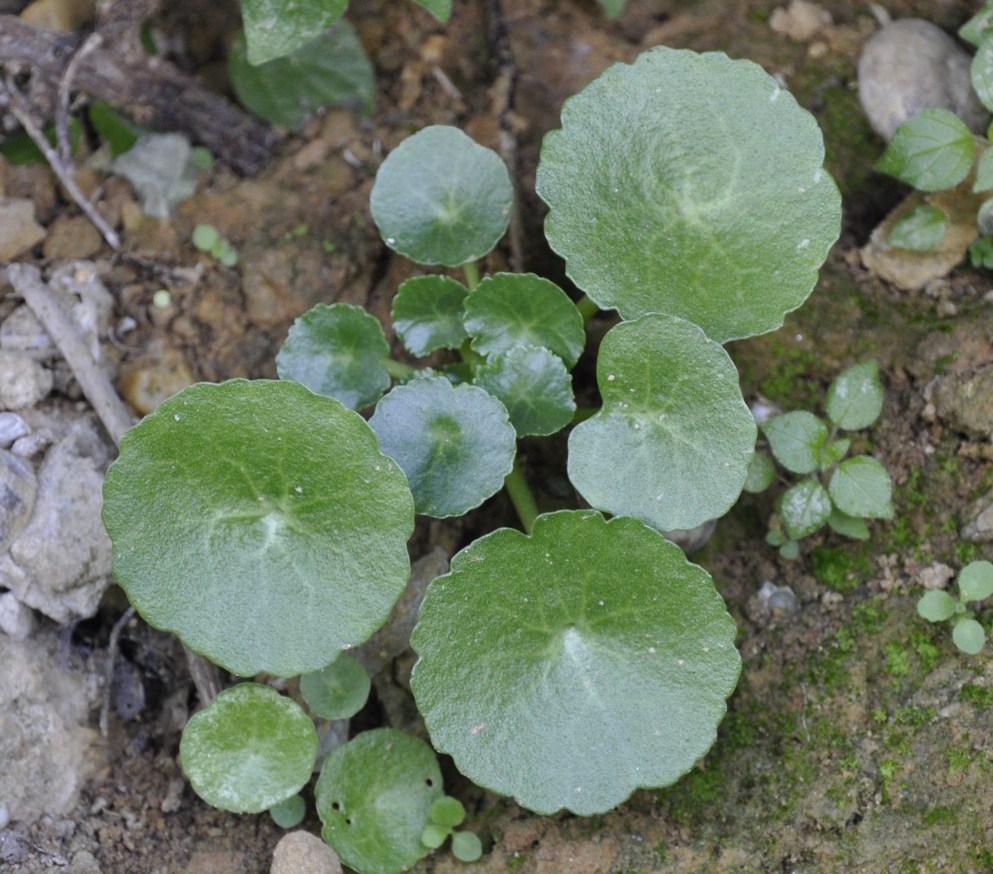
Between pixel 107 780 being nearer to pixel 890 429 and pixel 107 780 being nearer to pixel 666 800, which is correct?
pixel 666 800

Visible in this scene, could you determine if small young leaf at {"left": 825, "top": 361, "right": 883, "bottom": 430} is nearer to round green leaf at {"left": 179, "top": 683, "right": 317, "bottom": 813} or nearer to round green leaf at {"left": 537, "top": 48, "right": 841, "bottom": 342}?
round green leaf at {"left": 537, "top": 48, "right": 841, "bottom": 342}

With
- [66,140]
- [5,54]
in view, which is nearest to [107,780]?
[66,140]

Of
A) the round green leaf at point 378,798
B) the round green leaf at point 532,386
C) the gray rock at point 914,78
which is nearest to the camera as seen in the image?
the round green leaf at point 378,798

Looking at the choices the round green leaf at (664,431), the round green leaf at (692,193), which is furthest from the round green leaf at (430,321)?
the round green leaf at (664,431)

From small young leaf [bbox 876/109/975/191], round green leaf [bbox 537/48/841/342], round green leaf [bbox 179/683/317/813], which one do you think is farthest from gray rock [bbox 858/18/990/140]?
round green leaf [bbox 179/683/317/813]

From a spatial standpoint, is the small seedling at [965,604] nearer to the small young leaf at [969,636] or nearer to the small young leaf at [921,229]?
the small young leaf at [969,636]

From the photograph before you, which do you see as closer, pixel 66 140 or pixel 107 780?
pixel 107 780

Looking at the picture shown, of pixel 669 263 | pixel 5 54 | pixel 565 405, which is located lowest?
pixel 565 405
